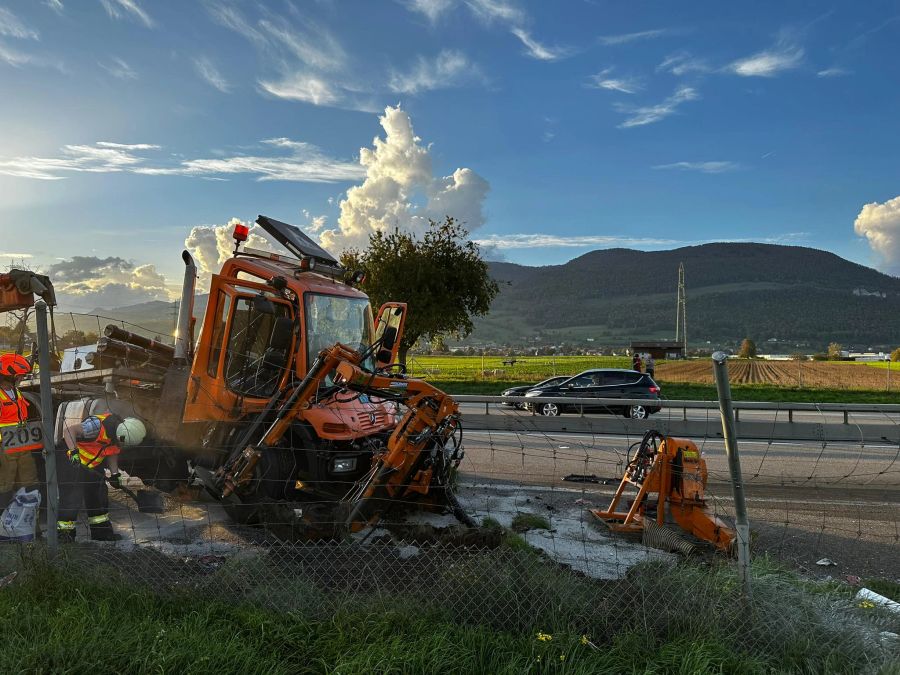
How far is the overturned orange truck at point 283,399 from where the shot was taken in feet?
19.6

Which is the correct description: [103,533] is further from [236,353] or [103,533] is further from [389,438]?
[389,438]

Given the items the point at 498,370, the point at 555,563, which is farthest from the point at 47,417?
the point at 498,370

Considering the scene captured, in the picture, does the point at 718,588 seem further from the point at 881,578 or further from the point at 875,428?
the point at 875,428

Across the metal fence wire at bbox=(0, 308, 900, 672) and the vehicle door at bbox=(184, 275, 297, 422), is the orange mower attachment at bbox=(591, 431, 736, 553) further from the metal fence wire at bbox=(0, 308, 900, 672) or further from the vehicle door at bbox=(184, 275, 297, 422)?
the vehicle door at bbox=(184, 275, 297, 422)

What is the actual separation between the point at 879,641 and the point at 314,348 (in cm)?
534

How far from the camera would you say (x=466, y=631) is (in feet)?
12.4

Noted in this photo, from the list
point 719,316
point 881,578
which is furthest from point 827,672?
point 719,316

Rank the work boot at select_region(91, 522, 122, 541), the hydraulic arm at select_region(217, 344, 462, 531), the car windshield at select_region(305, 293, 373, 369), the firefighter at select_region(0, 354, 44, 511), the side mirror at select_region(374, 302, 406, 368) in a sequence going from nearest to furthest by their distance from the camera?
the firefighter at select_region(0, 354, 44, 511) < the hydraulic arm at select_region(217, 344, 462, 531) < the work boot at select_region(91, 522, 122, 541) < the side mirror at select_region(374, 302, 406, 368) < the car windshield at select_region(305, 293, 373, 369)

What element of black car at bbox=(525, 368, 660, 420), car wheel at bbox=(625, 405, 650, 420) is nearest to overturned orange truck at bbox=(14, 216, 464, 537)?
car wheel at bbox=(625, 405, 650, 420)

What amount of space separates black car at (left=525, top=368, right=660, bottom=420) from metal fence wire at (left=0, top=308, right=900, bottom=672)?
28.2 ft

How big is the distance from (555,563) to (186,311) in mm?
4998

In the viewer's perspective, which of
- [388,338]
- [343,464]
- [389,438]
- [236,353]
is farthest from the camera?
[236,353]

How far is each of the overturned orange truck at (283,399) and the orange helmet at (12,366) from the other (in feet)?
3.89

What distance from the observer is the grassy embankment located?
3.48 m
